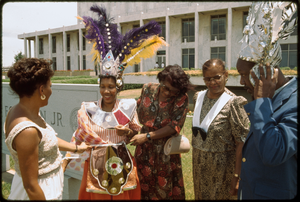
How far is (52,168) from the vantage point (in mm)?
2072

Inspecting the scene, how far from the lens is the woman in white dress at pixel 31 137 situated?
1.79 m

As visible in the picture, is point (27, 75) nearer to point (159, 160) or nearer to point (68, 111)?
point (159, 160)

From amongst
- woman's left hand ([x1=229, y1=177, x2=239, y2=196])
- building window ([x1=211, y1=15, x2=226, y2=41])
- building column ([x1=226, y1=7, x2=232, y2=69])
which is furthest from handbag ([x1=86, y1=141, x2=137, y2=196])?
building window ([x1=211, y1=15, x2=226, y2=41])

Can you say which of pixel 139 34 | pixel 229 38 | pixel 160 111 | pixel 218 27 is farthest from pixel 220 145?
pixel 218 27

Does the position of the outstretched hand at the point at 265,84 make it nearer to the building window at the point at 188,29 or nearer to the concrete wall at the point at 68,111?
the concrete wall at the point at 68,111

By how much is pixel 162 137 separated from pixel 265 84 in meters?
1.35

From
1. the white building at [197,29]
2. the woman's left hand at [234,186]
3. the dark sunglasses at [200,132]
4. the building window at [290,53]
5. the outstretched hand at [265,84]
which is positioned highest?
the white building at [197,29]

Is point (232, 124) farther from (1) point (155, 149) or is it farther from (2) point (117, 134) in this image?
Result: (2) point (117, 134)

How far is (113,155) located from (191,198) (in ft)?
6.56

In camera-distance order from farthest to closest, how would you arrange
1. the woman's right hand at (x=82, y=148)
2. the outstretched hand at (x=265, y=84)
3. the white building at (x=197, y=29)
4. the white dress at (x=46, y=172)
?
the white building at (x=197, y=29), the woman's right hand at (x=82, y=148), the white dress at (x=46, y=172), the outstretched hand at (x=265, y=84)

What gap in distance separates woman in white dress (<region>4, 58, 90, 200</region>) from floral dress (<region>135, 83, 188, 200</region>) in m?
1.07

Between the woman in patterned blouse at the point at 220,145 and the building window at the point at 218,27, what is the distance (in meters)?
22.1

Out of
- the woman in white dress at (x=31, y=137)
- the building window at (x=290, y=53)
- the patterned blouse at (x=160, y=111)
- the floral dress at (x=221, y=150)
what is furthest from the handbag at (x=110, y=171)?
the building window at (x=290, y=53)

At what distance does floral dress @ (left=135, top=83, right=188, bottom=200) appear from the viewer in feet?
9.24
